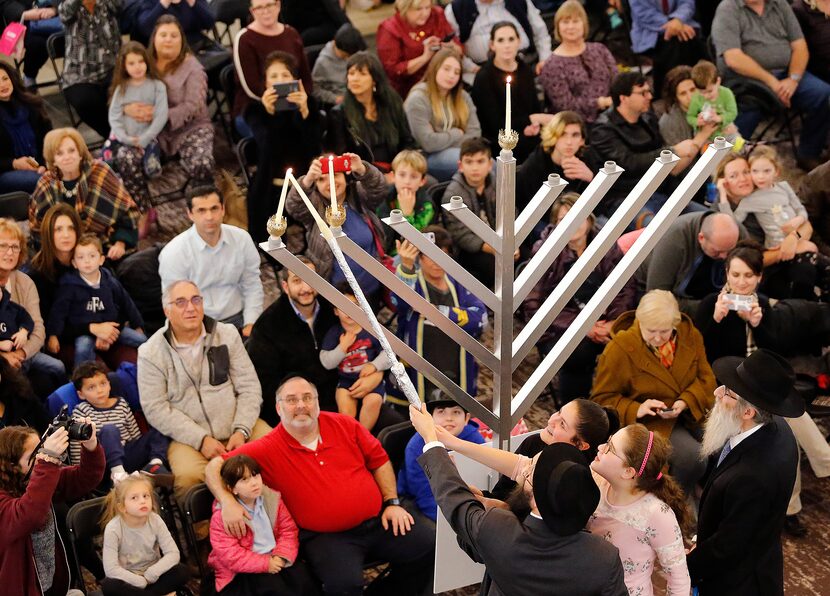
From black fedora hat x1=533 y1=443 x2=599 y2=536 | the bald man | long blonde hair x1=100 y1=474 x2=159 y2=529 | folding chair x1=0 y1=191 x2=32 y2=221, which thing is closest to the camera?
black fedora hat x1=533 y1=443 x2=599 y2=536

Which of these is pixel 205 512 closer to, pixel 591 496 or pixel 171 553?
pixel 171 553

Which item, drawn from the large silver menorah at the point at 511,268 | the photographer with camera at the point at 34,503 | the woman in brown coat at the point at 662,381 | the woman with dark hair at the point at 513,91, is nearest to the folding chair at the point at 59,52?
the woman with dark hair at the point at 513,91

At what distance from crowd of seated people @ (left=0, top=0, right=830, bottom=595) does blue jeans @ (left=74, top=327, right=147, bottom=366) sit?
0.02 metres

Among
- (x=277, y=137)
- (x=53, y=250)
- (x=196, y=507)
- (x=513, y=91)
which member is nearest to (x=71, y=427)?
(x=196, y=507)

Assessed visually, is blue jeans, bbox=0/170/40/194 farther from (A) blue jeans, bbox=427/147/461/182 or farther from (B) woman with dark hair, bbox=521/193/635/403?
(B) woman with dark hair, bbox=521/193/635/403

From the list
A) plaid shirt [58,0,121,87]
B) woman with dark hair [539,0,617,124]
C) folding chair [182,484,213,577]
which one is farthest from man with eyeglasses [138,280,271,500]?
woman with dark hair [539,0,617,124]

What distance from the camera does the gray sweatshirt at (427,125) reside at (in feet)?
20.8

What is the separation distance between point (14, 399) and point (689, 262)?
9.18ft

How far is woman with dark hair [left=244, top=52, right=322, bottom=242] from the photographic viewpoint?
6030mm

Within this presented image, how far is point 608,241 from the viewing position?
3256 mm

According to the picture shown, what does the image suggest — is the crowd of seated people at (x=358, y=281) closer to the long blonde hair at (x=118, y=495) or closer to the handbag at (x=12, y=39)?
the long blonde hair at (x=118, y=495)

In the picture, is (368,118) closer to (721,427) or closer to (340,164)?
(340,164)

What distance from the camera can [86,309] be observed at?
5.09 m

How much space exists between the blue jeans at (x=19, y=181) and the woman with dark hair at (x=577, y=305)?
7.93 feet
